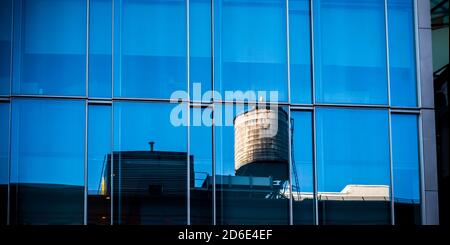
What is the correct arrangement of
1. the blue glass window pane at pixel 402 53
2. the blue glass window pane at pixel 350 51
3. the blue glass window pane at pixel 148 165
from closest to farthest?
the blue glass window pane at pixel 148 165
the blue glass window pane at pixel 350 51
the blue glass window pane at pixel 402 53

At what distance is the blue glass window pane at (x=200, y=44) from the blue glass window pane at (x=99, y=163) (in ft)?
5.81

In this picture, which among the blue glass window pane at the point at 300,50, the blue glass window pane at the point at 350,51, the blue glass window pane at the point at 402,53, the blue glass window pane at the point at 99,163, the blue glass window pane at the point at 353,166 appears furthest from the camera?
the blue glass window pane at the point at 402,53

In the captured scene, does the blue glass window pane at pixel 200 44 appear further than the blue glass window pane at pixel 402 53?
No

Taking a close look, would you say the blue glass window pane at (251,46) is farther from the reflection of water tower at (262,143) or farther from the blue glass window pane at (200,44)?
the reflection of water tower at (262,143)

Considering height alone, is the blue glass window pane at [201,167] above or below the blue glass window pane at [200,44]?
below

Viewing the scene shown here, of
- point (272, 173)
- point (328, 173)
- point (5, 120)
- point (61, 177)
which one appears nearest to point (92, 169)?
point (61, 177)

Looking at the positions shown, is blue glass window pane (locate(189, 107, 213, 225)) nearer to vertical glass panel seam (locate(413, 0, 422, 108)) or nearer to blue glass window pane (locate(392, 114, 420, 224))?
blue glass window pane (locate(392, 114, 420, 224))

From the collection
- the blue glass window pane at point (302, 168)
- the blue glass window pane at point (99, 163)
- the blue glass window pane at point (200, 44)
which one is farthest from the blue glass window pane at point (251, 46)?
the blue glass window pane at point (99, 163)

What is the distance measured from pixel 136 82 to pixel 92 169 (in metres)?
1.87

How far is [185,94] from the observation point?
57.6 feet

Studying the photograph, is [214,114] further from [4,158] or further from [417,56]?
[417,56]

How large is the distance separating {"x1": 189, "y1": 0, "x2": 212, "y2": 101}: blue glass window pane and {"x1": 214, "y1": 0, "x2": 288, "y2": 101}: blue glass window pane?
0.16 meters

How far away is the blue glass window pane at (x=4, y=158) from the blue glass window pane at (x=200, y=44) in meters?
3.54

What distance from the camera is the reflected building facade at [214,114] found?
17.1 m
